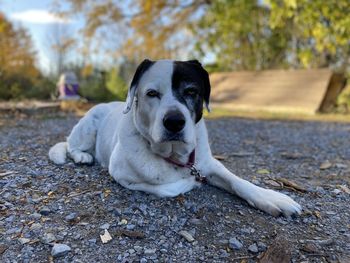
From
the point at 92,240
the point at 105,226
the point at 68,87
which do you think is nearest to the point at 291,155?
the point at 105,226

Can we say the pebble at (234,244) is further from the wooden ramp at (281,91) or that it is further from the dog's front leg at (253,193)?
the wooden ramp at (281,91)

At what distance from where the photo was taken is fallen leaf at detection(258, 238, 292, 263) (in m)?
2.10

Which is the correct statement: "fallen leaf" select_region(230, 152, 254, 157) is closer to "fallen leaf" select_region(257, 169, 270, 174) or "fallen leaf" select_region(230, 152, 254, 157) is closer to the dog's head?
"fallen leaf" select_region(257, 169, 270, 174)

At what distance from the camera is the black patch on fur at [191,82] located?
250 cm

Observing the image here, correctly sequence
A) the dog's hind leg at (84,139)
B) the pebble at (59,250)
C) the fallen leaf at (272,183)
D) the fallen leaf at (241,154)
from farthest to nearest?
the fallen leaf at (241,154) → the dog's hind leg at (84,139) → the fallen leaf at (272,183) → the pebble at (59,250)

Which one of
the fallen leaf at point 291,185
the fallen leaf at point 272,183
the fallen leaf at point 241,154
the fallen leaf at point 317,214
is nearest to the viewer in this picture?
the fallen leaf at point 317,214

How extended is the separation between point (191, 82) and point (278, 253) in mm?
1168

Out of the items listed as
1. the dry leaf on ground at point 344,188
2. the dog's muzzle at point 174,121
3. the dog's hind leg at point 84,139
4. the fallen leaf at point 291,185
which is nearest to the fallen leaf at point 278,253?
the dog's muzzle at point 174,121

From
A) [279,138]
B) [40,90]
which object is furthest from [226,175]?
[40,90]

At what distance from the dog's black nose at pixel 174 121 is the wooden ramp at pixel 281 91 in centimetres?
843

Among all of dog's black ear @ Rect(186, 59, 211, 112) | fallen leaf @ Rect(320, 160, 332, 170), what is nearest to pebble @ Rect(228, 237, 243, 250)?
dog's black ear @ Rect(186, 59, 211, 112)

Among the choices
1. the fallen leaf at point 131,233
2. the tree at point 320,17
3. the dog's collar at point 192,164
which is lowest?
the fallen leaf at point 131,233

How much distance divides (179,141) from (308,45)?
12314mm

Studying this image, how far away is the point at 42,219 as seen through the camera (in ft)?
8.05
